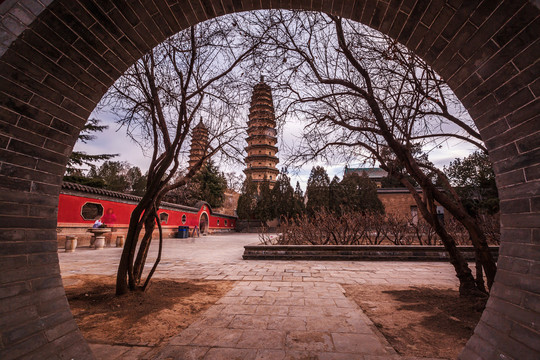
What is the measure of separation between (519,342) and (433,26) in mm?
2238

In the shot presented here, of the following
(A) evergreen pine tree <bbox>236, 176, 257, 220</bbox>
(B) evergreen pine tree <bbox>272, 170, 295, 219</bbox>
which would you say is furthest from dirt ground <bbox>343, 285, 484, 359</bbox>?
(A) evergreen pine tree <bbox>236, 176, 257, 220</bbox>

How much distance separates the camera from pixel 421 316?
317 centimetres

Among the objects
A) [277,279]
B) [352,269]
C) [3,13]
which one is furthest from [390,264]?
[3,13]

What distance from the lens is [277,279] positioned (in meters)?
5.25

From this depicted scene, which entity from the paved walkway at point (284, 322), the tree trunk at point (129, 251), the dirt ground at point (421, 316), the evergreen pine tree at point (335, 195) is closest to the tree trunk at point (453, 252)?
the dirt ground at point (421, 316)

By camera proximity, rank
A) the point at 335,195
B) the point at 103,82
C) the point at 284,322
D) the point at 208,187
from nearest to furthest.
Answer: the point at 103,82, the point at 284,322, the point at 335,195, the point at 208,187

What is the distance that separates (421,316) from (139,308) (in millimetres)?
3787

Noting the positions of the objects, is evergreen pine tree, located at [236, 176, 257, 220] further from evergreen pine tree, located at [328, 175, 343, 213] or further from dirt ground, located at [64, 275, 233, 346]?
dirt ground, located at [64, 275, 233, 346]

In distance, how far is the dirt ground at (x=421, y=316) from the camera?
7.79ft

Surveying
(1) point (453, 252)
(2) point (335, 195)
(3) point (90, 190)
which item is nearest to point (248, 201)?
(2) point (335, 195)

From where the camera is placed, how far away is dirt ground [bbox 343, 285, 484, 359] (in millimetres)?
2375

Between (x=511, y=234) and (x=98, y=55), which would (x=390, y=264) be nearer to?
(x=511, y=234)

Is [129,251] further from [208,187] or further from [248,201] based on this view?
[248,201]

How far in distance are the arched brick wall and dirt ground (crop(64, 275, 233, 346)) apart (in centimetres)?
75
